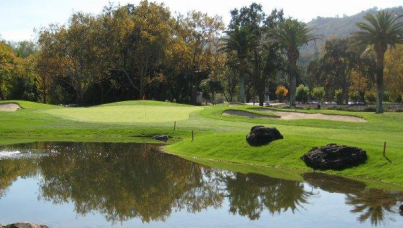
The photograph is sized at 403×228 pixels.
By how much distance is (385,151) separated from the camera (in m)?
24.1

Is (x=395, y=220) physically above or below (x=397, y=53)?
below

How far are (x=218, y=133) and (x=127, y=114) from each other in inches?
762

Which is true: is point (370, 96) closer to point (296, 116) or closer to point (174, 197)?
point (296, 116)

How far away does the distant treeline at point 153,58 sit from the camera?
270ft

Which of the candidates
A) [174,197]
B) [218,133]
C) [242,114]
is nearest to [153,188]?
[174,197]

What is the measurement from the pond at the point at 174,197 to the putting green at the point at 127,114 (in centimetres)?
2168

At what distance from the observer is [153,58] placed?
86.6 m

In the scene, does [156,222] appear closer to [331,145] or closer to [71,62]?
[331,145]

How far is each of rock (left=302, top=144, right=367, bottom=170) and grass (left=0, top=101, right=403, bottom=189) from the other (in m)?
0.44

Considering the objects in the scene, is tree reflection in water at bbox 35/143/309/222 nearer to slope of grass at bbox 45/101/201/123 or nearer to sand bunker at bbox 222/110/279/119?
slope of grass at bbox 45/101/201/123

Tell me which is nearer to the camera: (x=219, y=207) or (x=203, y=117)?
(x=219, y=207)

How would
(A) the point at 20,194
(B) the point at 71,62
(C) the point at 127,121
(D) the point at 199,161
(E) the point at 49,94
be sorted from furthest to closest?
(E) the point at 49,94 < (B) the point at 71,62 < (C) the point at 127,121 < (D) the point at 199,161 < (A) the point at 20,194

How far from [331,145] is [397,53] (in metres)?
75.3

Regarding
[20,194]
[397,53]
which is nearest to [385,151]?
[20,194]
